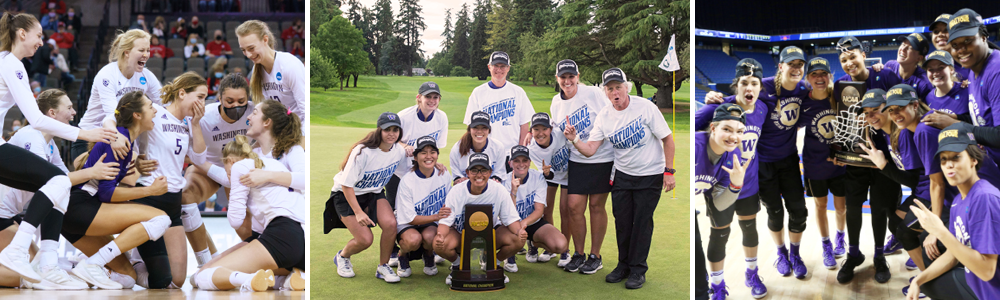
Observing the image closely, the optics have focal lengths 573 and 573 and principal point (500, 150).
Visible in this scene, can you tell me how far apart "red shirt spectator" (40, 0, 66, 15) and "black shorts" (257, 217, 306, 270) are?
12.1ft

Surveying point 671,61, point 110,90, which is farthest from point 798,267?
point 110,90

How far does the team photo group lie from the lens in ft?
8.95

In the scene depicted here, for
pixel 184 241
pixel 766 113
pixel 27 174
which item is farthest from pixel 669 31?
pixel 27 174

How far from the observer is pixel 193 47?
6012mm

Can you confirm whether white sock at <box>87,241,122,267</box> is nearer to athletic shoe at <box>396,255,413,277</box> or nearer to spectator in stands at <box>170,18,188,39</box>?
athletic shoe at <box>396,255,413,277</box>

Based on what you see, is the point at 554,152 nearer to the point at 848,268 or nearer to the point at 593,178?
the point at 593,178

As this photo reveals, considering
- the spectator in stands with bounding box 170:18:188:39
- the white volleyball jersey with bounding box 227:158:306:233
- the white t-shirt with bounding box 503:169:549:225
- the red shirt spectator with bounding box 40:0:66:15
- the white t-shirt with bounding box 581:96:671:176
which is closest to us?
the white t-shirt with bounding box 581:96:671:176

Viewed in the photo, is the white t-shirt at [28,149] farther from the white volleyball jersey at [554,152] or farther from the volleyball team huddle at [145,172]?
the white volleyball jersey at [554,152]

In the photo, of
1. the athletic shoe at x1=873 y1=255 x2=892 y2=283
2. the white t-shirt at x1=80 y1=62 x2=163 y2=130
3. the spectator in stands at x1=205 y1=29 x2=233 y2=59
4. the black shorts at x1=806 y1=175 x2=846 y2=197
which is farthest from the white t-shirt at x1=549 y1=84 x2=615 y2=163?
the spectator in stands at x1=205 y1=29 x2=233 y2=59

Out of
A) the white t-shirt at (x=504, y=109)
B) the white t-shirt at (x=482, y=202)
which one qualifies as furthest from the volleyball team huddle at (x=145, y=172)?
the white t-shirt at (x=504, y=109)

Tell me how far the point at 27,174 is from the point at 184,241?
1005 mm

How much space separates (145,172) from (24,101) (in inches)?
32.5

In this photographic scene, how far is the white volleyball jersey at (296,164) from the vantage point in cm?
372

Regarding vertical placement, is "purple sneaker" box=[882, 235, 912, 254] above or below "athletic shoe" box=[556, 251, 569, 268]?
above
